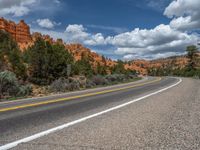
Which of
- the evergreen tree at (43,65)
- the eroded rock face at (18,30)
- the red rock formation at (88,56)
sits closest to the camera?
the evergreen tree at (43,65)

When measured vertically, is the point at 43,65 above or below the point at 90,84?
above

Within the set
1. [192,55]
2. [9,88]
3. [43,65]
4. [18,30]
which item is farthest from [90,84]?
[18,30]

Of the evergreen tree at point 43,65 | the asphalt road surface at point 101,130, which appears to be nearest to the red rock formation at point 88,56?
the evergreen tree at point 43,65

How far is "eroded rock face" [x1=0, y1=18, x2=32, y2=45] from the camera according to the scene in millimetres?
136312

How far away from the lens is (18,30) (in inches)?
5733

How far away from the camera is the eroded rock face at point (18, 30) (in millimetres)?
136312

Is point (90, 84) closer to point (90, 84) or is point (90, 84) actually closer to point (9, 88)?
point (90, 84)

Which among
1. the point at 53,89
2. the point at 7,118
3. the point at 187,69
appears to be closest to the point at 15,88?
the point at 53,89

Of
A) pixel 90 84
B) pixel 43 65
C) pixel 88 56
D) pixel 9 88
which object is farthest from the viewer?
pixel 88 56

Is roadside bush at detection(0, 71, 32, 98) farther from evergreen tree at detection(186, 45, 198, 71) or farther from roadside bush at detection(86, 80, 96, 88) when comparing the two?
evergreen tree at detection(186, 45, 198, 71)

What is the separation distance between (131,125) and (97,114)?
1.63 metres

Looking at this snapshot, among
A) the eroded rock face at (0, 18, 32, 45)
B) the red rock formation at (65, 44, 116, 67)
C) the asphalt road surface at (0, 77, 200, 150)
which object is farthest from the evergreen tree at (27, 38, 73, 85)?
the eroded rock face at (0, 18, 32, 45)

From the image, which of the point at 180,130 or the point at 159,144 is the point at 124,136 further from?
the point at 180,130

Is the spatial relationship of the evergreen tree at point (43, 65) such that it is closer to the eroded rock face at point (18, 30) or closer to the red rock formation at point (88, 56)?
the red rock formation at point (88, 56)
